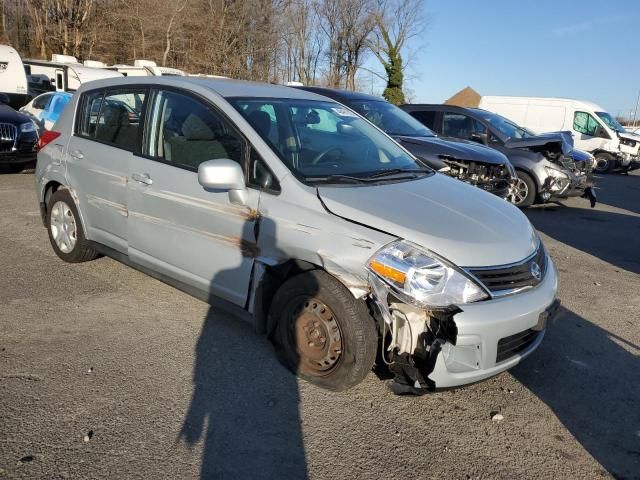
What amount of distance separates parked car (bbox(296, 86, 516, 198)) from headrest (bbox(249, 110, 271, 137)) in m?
4.05

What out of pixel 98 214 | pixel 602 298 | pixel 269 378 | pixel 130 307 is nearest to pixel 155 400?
pixel 269 378

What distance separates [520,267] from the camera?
311 cm

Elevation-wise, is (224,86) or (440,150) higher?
(224,86)

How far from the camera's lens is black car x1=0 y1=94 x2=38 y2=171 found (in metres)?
10.1

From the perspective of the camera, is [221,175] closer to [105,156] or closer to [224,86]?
[224,86]

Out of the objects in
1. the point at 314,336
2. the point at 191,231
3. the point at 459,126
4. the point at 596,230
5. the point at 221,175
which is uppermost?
the point at 459,126

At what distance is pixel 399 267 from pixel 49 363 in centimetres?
229

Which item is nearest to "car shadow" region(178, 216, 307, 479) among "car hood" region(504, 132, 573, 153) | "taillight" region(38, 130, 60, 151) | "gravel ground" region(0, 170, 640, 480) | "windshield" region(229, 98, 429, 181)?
"gravel ground" region(0, 170, 640, 480)

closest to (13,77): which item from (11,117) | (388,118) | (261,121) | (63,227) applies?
(11,117)

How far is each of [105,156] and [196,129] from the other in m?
1.06

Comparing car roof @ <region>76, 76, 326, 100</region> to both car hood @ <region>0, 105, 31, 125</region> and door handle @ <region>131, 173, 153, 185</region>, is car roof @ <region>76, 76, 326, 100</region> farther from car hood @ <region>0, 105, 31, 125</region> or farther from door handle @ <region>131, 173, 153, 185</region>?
car hood @ <region>0, 105, 31, 125</region>

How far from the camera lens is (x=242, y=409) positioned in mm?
3000

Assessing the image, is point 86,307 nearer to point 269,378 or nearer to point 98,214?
point 98,214

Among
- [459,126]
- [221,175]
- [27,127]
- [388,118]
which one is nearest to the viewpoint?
[221,175]
